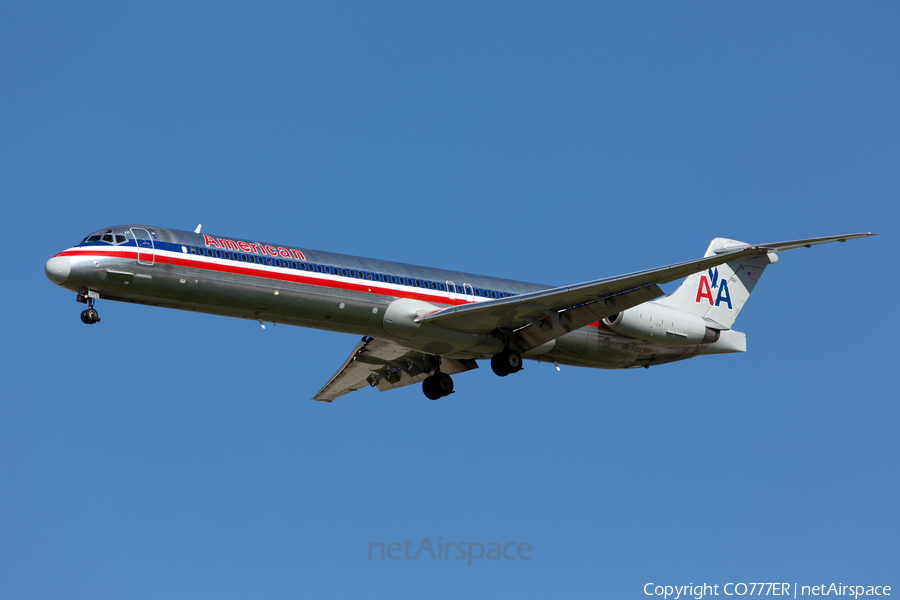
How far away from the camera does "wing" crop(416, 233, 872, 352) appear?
23.8 metres

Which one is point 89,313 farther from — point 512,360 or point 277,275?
point 512,360

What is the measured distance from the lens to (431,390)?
2925 cm

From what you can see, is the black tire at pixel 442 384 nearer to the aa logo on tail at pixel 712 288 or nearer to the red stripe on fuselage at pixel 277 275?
the red stripe on fuselage at pixel 277 275

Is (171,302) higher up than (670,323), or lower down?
lower down

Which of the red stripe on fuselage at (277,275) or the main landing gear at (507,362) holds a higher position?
the red stripe on fuselage at (277,275)

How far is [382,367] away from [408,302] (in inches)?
220

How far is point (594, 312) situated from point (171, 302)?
10.8m

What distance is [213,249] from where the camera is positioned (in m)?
23.0

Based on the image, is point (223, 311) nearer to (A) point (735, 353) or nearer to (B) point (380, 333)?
(B) point (380, 333)

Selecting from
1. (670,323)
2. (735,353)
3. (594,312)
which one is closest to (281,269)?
(594,312)

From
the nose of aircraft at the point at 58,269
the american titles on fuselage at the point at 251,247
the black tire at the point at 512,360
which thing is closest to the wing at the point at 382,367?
the black tire at the point at 512,360

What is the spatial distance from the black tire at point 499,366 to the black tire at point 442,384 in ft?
7.96

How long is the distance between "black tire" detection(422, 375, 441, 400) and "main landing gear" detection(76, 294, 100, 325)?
10688 mm

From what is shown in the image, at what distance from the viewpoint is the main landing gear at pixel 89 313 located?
71.2 feet
